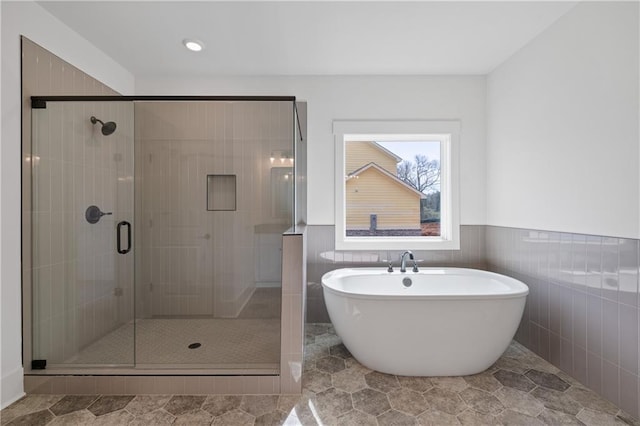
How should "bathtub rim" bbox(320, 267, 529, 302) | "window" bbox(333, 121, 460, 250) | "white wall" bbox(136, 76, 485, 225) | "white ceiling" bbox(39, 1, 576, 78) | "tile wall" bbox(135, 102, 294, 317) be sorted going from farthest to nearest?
1. "window" bbox(333, 121, 460, 250)
2. "white wall" bbox(136, 76, 485, 225)
3. "tile wall" bbox(135, 102, 294, 317)
4. "white ceiling" bbox(39, 1, 576, 78)
5. "bathtub rim" bbox(320, 267, 529, 302)

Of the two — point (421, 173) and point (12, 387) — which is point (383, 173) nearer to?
point (421, 173)

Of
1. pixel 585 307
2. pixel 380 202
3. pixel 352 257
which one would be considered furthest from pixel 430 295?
pixel 380 202

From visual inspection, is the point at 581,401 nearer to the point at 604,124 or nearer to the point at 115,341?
the point at 604,124

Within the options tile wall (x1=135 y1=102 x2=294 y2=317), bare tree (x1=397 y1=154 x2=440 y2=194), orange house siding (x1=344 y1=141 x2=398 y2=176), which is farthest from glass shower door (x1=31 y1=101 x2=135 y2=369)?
bare tree (x1=397 y1=154 x2=440 y2=194)

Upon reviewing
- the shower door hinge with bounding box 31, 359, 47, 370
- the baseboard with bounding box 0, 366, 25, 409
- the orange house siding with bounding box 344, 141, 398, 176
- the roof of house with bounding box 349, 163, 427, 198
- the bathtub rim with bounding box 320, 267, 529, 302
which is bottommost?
the baseboard with bounding box 0, 366, 25, 409

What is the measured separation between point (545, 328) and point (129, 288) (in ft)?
11.0

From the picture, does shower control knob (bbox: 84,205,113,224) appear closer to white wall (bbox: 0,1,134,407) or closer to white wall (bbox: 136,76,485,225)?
white wall (bbox: 0,1,134,407)

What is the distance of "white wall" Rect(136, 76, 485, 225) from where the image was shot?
9.17ft

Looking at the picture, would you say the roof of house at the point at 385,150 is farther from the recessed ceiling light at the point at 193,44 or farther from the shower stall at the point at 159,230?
the recessed ceiling light at the point at 193,44

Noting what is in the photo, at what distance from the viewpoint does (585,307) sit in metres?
1.82

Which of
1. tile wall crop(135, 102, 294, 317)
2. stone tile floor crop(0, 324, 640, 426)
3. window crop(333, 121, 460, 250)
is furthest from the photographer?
window crop(333, 121, 460, 250)

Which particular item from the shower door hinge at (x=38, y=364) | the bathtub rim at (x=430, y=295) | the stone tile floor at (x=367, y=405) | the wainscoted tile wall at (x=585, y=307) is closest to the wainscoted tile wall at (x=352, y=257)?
the bathtub rim at (x=430, y=295)

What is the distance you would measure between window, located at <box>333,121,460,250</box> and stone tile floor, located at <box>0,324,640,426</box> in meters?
1.31

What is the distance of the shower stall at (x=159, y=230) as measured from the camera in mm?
1901
